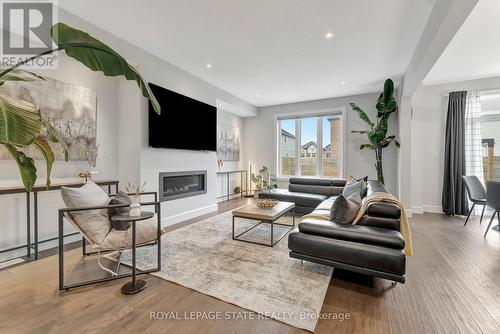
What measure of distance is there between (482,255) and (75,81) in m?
6.01

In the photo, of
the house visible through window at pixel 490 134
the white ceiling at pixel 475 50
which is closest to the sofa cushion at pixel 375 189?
the white ceiling at pixel 475 50

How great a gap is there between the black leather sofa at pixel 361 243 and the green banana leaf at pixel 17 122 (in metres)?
2.12

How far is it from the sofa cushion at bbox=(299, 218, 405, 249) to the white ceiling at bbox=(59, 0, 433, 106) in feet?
7.88

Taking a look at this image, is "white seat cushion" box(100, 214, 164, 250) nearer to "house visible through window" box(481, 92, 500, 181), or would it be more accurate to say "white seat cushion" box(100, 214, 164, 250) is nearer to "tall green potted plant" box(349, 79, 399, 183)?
"tall green potted plant" box(349, 79, 399, 183)

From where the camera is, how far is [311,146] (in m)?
6.48

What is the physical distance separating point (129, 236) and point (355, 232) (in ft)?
7.17

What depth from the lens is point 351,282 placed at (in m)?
2.12

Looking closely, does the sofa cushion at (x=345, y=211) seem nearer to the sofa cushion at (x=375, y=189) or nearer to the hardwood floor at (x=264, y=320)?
the sofa cushion at (x=375, y=189)

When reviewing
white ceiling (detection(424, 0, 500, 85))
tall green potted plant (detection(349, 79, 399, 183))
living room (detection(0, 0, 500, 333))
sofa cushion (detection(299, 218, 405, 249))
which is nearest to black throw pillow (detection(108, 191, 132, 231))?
living room (detection(0, 0, 500, 333))

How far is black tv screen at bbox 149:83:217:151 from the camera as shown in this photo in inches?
144

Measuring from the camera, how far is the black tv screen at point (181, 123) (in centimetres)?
365

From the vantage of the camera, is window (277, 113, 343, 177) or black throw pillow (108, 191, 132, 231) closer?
black throw pillow (108, 191, 132, 231)

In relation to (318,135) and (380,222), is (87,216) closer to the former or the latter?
(380,222)

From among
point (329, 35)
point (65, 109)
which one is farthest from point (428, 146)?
point (65, 109)
